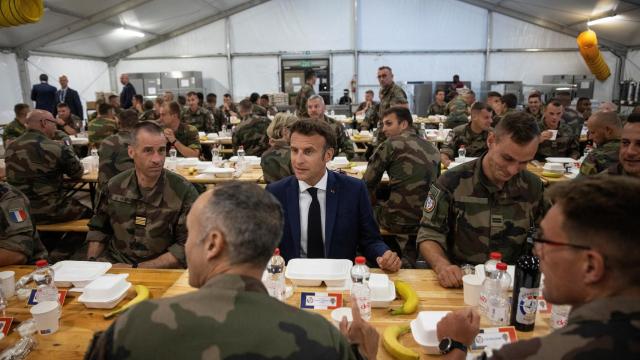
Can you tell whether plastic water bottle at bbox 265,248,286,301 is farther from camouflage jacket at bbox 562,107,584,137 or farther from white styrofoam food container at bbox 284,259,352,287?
camouflage jacket at bbox 562,107,584,137

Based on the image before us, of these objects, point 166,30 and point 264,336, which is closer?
point 264,336

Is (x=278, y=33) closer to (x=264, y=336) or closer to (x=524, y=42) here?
(x=524, y=42)

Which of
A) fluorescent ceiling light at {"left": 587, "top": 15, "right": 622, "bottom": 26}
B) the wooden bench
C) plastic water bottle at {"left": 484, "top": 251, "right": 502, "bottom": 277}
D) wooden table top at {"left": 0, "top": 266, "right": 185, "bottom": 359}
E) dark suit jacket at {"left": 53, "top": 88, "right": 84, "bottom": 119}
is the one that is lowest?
the wooden bench

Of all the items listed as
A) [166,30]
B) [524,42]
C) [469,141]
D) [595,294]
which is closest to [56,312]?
[595,294]

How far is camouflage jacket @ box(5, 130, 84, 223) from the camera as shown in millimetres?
4254

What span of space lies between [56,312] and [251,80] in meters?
14.1

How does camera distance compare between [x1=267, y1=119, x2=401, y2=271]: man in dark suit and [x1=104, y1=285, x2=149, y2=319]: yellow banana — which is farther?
[x1=267, y1=119, x2=401, y2=271]: man in dark suit

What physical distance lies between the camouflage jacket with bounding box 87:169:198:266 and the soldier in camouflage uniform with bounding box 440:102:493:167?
152 inches

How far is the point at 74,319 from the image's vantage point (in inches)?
72.1

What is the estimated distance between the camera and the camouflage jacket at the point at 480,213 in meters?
2.50

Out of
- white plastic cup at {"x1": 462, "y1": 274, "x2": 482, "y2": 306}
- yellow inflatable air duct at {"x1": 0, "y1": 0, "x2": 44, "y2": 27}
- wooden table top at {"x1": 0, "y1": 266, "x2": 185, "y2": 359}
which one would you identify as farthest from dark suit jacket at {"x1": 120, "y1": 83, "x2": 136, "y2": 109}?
white plastic cup at {"x1": 462, "y1": 274, "x2": 482, "y2": 306}

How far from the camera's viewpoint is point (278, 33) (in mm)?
14844

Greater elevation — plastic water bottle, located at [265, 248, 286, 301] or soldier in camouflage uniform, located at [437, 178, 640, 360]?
soldier in camouflage uniform, located at [437, 178, 640, 360]

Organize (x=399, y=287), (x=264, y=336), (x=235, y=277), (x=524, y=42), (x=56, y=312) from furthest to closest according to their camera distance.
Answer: (x=524, y=42)
(x=399, y=287)
(x=56, y=312)
(x=235, y=277)
(x=264, y=336)
